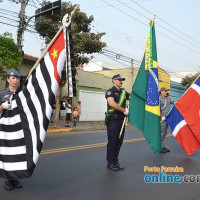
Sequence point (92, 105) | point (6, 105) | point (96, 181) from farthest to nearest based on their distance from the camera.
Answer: point (92, 105) < point (96, 181) < point (6, 105)

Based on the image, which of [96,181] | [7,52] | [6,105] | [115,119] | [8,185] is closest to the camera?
[6,105]

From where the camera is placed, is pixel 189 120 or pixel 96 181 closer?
pixel 96 181

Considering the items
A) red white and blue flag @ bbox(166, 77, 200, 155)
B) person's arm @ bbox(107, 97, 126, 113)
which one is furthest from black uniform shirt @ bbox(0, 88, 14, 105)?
red white and blue flag @ bbox(166, 77, 200, 155)

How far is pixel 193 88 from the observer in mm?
6906

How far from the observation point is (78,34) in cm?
1623

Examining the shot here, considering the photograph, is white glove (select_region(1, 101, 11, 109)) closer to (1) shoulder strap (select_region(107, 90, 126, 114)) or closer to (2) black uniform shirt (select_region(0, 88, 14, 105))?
(2) black uniform shirt (select_region(0, 88, 14, 105))

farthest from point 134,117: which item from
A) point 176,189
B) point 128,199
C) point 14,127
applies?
point 14,127

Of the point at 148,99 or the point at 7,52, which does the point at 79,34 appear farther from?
the point at 148,99

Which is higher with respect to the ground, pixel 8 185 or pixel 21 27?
pixel 21 27

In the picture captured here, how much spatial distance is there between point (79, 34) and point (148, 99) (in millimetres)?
11515

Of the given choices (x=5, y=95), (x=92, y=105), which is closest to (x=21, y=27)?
(x=5, y=95)

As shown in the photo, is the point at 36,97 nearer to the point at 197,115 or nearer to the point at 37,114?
the point at 37,114

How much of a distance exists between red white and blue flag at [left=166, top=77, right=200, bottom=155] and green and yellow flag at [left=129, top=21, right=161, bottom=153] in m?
1.67

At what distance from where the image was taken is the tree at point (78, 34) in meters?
16.0
